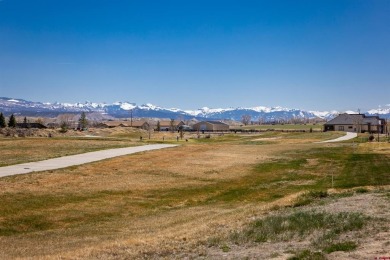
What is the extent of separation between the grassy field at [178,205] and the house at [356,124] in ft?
353

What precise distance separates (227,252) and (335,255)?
398 cm

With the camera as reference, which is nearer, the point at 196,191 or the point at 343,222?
the point at 343,222

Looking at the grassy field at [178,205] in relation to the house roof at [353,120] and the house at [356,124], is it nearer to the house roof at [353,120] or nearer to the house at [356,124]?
the house at [356,124]

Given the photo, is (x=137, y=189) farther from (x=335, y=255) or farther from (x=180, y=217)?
(x=335, y=255)

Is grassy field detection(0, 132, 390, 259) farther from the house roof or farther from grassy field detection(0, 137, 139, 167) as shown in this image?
the house roof

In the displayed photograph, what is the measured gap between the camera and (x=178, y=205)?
3325cm

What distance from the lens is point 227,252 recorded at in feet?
53.7

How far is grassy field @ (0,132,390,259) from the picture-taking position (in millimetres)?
17953

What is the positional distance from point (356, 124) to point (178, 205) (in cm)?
14118

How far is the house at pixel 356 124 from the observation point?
164087 mm

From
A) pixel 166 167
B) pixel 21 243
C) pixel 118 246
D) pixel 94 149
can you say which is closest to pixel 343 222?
pixel 118 246

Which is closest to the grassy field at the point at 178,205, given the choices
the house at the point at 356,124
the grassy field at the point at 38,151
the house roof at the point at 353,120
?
the grassy field at the point at 38,151

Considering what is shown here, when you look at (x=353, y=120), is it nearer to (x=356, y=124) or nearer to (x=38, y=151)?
(x=356, y=124)

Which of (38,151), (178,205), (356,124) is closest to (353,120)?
(356,124)
